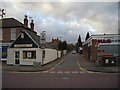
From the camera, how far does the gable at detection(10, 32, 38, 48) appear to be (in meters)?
31.2

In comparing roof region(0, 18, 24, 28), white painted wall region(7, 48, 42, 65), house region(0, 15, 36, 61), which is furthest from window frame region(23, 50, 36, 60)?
roof region(0, 18, 24, 28)

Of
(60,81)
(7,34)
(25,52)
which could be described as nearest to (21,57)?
(25,52)

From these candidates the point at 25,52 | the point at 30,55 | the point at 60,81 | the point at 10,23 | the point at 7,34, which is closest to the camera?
the point at 60,81

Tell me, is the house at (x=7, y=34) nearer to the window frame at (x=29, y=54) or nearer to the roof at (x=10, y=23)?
the roof at (x=10, y=23)

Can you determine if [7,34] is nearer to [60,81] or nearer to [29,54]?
[29,54]

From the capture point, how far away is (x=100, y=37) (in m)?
38.1

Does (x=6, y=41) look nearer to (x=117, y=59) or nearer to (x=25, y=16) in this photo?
(x=25, y=16)

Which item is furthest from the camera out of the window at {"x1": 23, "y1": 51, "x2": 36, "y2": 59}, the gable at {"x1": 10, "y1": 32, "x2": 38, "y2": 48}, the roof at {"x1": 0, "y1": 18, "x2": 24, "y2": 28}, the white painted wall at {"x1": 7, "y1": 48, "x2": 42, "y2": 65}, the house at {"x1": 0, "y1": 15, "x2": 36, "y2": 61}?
the roof at {"x1": 0, "y1": 18, "x2": 24, "y2": 28}

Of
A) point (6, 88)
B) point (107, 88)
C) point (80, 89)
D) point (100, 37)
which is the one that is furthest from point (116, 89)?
point (100, 37)

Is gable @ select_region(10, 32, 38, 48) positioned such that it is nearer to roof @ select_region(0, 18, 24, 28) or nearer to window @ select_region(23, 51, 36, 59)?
window @ select_region(23, 51, 36, 59)

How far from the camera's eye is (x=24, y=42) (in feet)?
104

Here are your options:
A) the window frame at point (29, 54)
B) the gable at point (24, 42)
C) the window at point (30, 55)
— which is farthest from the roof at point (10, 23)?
the window at point (30, 55)

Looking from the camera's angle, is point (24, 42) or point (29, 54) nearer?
point (29, 54)

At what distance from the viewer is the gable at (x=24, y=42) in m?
31.2
